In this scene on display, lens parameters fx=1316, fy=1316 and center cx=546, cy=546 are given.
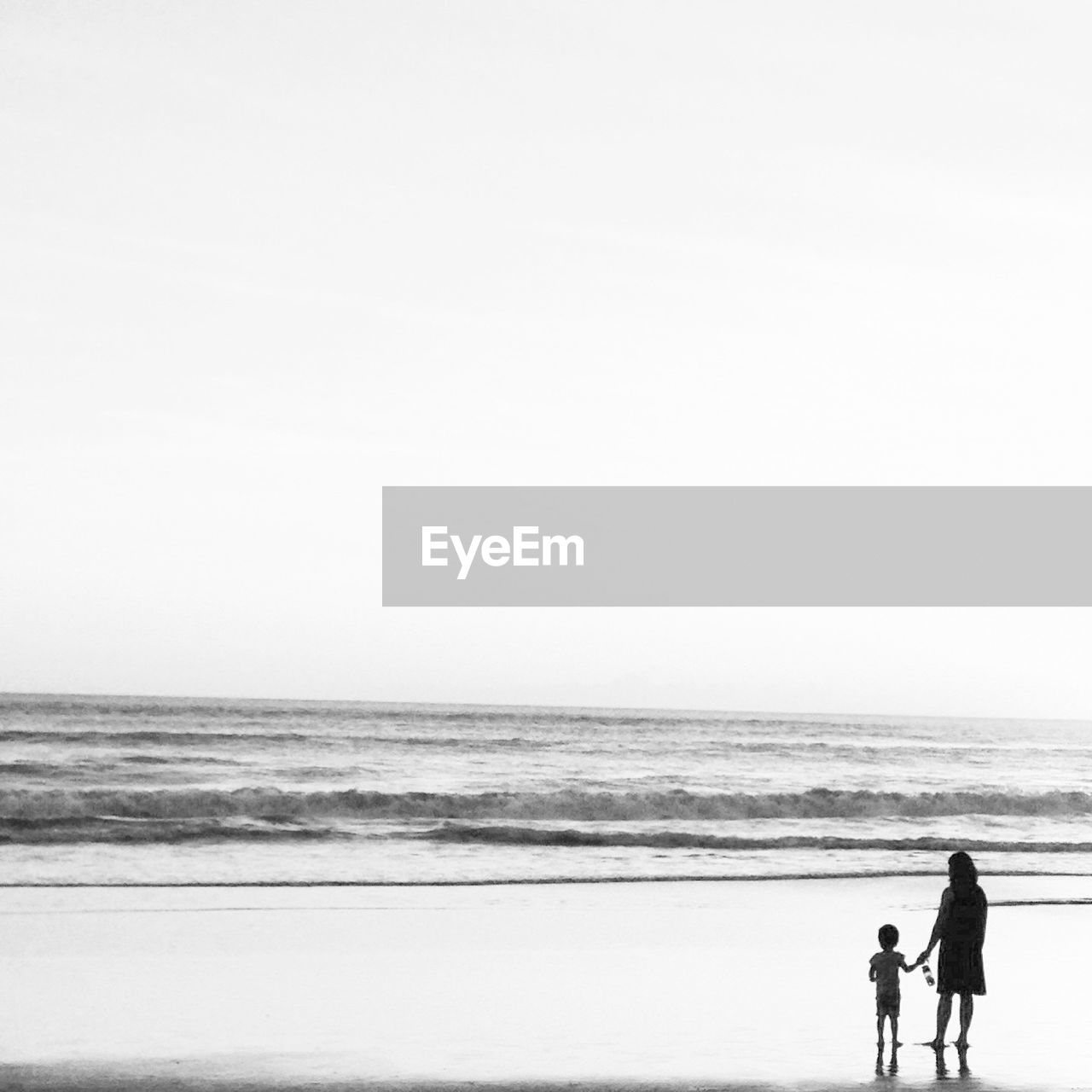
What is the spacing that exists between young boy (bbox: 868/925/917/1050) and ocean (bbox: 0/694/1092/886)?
8.53 m

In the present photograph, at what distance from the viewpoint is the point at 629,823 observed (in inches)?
987

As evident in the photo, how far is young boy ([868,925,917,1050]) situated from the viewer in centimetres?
780

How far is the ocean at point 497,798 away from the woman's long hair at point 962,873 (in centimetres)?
864

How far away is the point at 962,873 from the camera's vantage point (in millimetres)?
8055

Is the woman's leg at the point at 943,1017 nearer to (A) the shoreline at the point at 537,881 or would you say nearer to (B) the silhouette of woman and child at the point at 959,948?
(B) the silhouette of woman and child at the point at 959,948

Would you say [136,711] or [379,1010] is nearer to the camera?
[379,1010]

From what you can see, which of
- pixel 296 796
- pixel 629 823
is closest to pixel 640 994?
pixel 629 823

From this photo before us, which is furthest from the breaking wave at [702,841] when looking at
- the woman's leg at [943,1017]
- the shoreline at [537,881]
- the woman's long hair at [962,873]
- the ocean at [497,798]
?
the woman's long hair at [962,873]

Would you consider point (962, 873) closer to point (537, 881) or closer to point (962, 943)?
point (962, 943)

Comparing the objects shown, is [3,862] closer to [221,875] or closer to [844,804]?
[221,875]

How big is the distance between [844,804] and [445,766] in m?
11.9

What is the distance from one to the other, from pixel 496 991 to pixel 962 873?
11.5ft

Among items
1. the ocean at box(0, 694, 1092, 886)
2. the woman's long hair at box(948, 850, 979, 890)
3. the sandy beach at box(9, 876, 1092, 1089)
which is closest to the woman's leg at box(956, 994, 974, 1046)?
the sandy beach at box(9, 876, 1092, 1089)

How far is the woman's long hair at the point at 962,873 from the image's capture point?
26.3 ft
